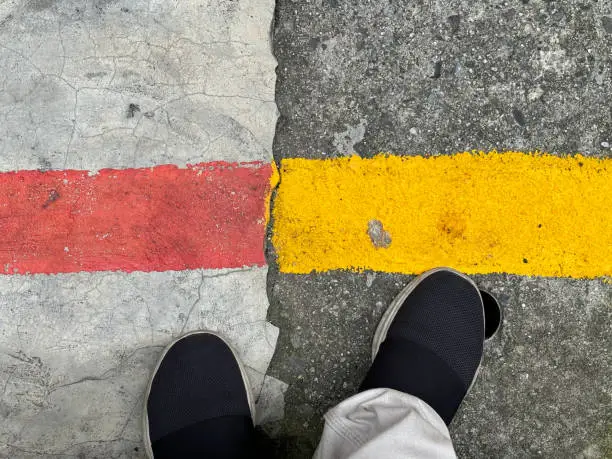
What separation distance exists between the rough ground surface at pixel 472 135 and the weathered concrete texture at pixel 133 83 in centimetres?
16

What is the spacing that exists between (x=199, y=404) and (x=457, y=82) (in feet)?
5.14

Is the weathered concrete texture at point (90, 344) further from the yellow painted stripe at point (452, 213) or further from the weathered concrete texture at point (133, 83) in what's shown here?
the weathered concrete texture at point (133, 83)

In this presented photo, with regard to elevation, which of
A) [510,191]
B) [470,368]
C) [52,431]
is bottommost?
[52,431]

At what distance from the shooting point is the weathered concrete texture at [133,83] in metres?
1.76

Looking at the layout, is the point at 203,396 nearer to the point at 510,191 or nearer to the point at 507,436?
the point at 507,436

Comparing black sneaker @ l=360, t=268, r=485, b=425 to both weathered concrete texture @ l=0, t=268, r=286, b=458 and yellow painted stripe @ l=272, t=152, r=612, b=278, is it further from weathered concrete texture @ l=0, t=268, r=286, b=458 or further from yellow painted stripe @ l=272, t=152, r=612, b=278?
weathered concrete texture @ l=0, t=268, r=286, b=458

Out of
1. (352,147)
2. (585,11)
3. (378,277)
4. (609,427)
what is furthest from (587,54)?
(609,427)

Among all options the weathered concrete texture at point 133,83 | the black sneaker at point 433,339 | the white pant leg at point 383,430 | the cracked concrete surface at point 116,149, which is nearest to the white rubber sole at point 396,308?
the black sneaker at point 433,339

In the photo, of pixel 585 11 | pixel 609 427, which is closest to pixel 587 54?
pixel 585 11

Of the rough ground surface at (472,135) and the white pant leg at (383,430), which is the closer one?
the white pant leg at (383,430)

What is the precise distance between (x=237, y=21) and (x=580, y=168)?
1.41m

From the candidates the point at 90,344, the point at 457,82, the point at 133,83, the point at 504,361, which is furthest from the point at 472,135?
the point at 90,344

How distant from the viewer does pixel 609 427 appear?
5.74 feet

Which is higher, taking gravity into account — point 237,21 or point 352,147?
point 237,21
